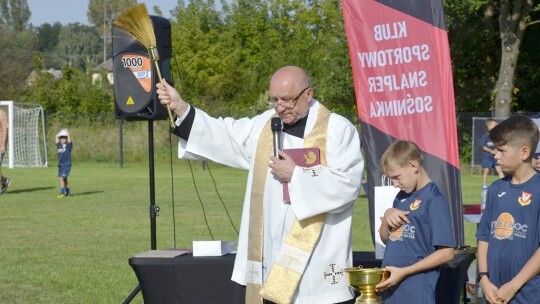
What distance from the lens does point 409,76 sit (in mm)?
7316

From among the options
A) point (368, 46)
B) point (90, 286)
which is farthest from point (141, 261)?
point (90, 286)

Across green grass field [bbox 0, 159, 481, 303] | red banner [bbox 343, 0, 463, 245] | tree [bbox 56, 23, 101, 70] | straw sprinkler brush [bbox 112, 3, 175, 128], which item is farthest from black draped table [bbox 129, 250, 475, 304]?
tree [bbox 56, 23, 101, 70]

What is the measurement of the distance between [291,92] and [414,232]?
99cm

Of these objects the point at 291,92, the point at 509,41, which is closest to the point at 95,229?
the point at 291,92

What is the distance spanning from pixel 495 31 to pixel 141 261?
3432cm

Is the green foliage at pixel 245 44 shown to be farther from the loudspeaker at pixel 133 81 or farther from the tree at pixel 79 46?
the tree at pixel 79 46

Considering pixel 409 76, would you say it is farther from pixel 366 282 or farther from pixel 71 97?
pixel 71 97

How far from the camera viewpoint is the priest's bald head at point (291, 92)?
5.62 m

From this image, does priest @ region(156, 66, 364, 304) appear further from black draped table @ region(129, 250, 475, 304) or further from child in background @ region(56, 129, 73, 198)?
child in background @ region(56, 129, 73, 198)

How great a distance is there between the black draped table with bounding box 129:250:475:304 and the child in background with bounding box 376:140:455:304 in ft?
4.67

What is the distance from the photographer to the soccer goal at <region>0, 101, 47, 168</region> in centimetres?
3888

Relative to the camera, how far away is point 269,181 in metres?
5.84

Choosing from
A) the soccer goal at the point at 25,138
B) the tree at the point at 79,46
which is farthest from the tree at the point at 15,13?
the soccer goal at the point at 25,138

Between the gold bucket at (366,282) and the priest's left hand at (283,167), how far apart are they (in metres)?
0.63
